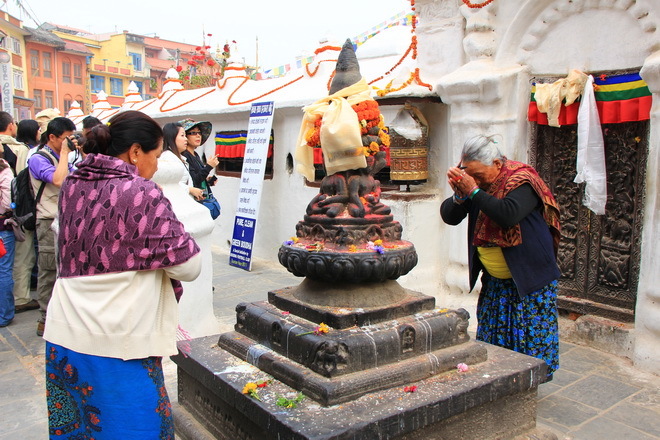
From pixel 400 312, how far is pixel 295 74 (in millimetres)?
6828

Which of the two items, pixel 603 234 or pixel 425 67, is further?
pixel 425 67

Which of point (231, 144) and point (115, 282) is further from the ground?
point (231, 144)

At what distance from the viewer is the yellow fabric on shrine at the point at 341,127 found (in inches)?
109

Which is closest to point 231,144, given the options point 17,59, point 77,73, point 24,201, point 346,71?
point 24,201

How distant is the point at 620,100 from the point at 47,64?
1645 inches

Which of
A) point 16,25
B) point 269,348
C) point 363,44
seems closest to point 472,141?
point 269,348

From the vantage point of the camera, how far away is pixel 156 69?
48.3 metres

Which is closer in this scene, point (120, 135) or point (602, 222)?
point (120, 135)

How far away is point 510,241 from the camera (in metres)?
3.14

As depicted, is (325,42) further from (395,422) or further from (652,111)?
(395,422)

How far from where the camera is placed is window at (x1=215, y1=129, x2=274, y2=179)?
8.69m

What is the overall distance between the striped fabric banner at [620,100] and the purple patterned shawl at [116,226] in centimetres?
370

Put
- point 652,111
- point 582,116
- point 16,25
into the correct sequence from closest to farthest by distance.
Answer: point 652,111 → point 582,116 → point 16,25

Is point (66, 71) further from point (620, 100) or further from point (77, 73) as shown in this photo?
point (620, 100)
